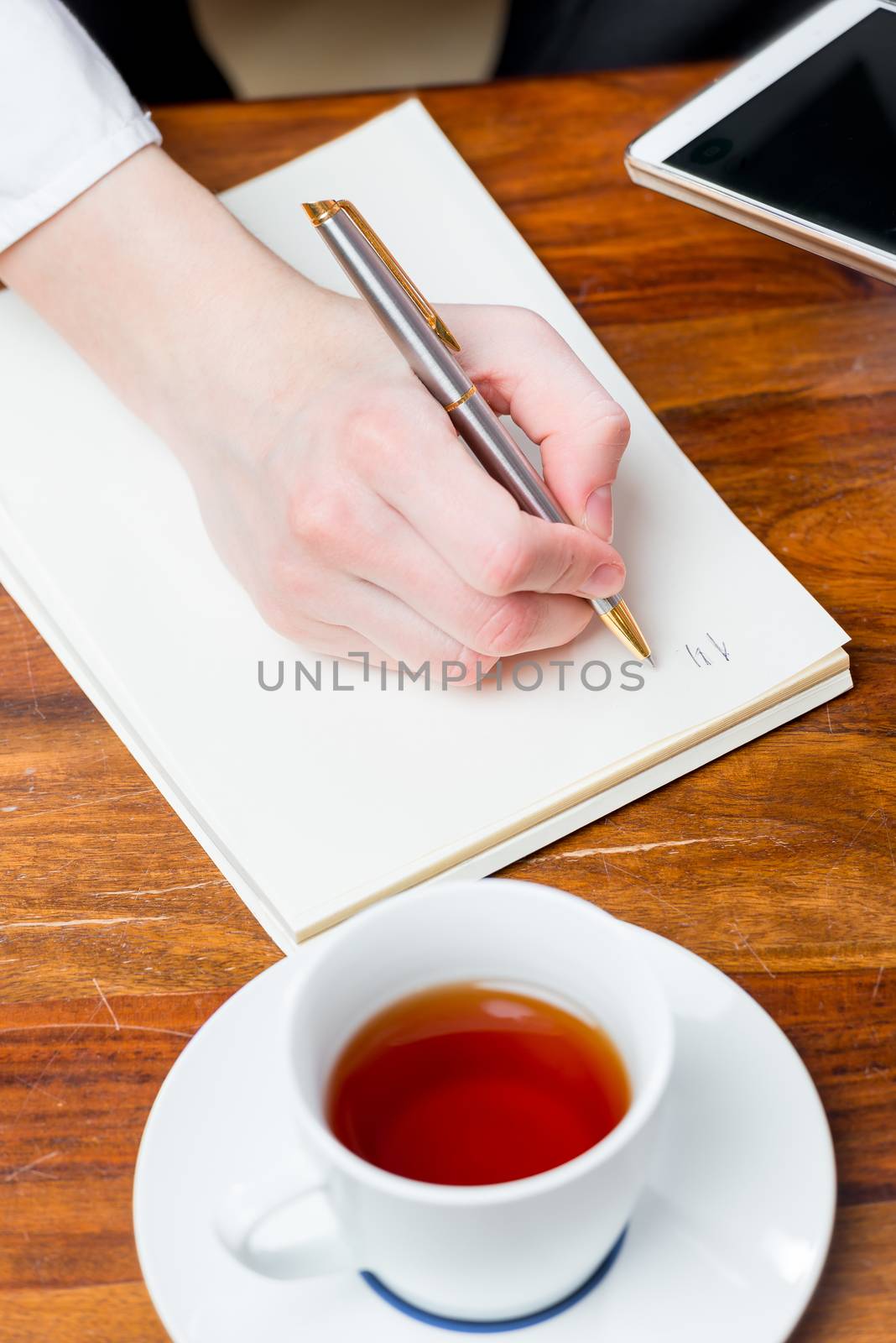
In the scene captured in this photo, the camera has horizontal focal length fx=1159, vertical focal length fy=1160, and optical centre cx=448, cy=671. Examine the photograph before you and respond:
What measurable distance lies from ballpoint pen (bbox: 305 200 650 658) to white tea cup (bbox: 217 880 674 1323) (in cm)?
19

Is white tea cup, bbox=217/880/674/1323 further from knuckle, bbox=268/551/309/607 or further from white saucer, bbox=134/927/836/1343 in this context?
knuckle, bbox=268/551/309/607

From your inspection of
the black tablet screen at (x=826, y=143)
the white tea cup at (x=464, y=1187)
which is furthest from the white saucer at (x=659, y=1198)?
the black tablet screen at (x=826, y=143)

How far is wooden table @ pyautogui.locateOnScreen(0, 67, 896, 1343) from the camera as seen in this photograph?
376mm

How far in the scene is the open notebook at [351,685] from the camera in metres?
0.45

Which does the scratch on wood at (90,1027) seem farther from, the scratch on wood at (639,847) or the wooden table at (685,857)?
the scratch on wood at (639,847)

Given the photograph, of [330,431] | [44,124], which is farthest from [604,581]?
[44,124]

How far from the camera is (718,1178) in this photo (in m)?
0.33

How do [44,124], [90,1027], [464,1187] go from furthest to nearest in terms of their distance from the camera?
[44,124]
[90,1027]
[464,1187]

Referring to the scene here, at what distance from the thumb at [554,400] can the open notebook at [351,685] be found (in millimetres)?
54

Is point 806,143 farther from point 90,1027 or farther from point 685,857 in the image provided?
point 90,1027

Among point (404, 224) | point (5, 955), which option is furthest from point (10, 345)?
point (5, 955)

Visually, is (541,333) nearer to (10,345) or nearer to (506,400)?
(506,400)

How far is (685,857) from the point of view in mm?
453

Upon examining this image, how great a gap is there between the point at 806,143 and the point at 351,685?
0.35 metres
